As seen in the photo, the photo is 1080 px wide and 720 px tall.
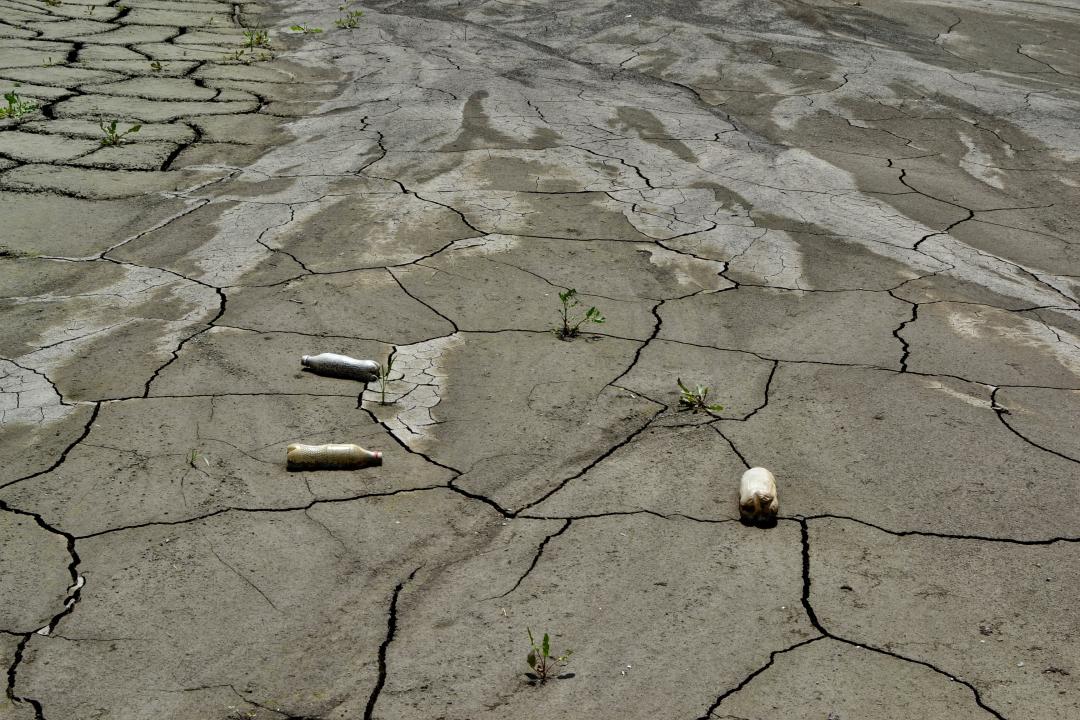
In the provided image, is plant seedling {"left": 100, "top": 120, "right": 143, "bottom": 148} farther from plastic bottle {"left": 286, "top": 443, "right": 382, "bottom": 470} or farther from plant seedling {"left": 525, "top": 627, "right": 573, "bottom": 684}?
plant seedling {"left": 525, "top": 627, "right": 573, "bottom": 684}

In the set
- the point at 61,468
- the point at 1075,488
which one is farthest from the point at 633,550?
the point at 61,468

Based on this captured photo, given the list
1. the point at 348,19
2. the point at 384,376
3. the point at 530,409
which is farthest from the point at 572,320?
the point at 348,19

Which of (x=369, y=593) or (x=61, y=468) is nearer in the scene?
(x=369, y=593)

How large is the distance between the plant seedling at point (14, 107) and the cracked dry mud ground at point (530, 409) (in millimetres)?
158

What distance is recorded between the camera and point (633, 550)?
3135 mm

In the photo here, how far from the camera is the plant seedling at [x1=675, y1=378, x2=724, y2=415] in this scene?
3.93m

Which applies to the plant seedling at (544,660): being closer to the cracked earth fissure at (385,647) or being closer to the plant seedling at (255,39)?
the cracked earth fissure at (385,647)

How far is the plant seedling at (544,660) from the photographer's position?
2.56 meters

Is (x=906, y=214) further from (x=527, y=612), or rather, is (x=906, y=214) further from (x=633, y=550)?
(x=527, y=612)

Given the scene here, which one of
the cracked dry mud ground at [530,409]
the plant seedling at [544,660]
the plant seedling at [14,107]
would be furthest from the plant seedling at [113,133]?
the plant seedling at [544,660]

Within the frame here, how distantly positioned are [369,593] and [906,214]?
4409mm

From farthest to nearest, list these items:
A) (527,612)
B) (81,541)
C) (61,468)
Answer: (61,468)
(81,541)
(527,612)

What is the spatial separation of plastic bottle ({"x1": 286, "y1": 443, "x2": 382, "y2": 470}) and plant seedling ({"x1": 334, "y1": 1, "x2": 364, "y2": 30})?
337 inches

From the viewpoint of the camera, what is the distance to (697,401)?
395 cm
